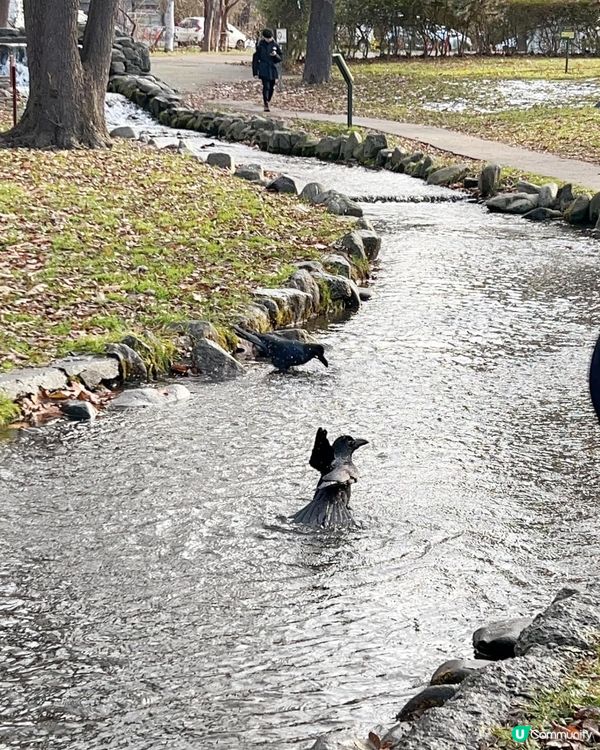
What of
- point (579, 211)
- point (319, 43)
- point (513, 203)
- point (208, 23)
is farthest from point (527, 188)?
point (208, 23)

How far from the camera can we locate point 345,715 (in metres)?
4.07

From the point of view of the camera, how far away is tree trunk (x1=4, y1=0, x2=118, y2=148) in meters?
15.9

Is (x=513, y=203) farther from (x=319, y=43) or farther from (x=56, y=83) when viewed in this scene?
(x=319, y=43)

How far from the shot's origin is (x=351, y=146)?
20078 millimetres

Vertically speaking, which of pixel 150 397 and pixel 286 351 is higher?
pixel 286 351

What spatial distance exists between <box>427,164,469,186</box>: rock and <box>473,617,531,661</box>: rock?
13496 mm

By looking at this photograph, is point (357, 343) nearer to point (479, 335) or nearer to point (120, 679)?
point (479, 335)

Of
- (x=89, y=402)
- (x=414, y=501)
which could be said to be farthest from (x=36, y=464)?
(x=414, y=501)

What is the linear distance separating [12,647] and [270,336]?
4133 mm

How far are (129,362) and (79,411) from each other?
87 cm

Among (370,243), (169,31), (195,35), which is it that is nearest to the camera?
(370,243)

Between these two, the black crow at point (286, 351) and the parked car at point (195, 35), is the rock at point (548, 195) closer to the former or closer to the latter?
the black crow at point (286, 351)

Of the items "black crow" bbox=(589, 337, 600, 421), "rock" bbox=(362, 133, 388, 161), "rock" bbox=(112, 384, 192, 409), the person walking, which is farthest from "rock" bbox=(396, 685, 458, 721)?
the person walking

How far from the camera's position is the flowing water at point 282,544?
166 inches
